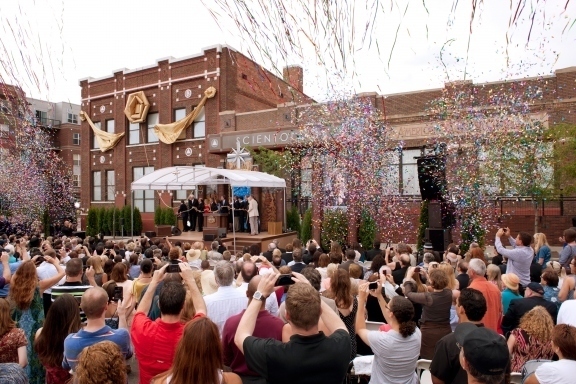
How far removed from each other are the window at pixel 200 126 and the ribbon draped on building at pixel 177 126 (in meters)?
0.36

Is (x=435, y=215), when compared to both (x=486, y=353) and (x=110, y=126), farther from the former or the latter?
(x=110, y=126)

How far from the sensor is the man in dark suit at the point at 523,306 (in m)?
4.13

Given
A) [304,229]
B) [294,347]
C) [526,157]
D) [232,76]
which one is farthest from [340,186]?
[232,76]

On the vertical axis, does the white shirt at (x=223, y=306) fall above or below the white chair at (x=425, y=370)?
above

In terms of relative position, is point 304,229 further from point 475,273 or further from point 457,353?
point 457,353

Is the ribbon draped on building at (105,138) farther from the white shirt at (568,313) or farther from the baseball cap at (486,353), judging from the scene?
the baseball cap at (486,353)

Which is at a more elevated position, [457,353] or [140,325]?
[140,325]

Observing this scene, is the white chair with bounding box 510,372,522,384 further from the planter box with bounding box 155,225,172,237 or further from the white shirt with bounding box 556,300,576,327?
the planter box with bounding box 155,225,172,237

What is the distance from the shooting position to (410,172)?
66.6 feet

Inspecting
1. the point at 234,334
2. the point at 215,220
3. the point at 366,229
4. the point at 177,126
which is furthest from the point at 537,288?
the point at 177,126

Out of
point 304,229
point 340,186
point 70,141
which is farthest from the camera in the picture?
point 70,141

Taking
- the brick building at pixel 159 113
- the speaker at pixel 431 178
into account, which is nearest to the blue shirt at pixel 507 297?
the speaker at pixel 431 178

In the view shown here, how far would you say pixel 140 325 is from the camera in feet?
9.42

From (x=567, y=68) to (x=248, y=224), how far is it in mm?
14859
